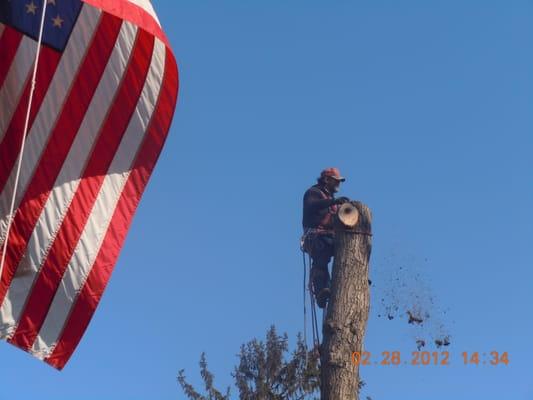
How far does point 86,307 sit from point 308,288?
2.70 m

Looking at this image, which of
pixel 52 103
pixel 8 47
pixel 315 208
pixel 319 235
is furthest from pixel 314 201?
pixel 8 47

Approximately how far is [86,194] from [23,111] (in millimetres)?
689

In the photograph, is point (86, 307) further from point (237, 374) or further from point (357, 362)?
point (237, 374)

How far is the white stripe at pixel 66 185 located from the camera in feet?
18.7

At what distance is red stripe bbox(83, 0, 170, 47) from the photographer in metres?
5.11

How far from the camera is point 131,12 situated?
527cm

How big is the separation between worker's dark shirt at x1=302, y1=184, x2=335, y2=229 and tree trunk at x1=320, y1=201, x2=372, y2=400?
2.60 feet

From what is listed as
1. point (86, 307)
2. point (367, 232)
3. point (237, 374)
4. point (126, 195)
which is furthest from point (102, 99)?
point (237, 374)

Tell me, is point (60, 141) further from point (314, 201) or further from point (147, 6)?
point (314, 201)

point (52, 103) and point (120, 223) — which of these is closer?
point (52, 103)

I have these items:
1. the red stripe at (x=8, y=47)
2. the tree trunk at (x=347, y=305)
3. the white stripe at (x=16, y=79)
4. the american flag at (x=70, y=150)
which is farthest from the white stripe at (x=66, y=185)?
the tree trunk at (x=347, y=305)

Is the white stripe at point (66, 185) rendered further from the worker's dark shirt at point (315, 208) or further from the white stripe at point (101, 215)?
the worker's dark shirt at point (315, 208)

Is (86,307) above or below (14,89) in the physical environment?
below

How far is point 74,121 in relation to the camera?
602cm
